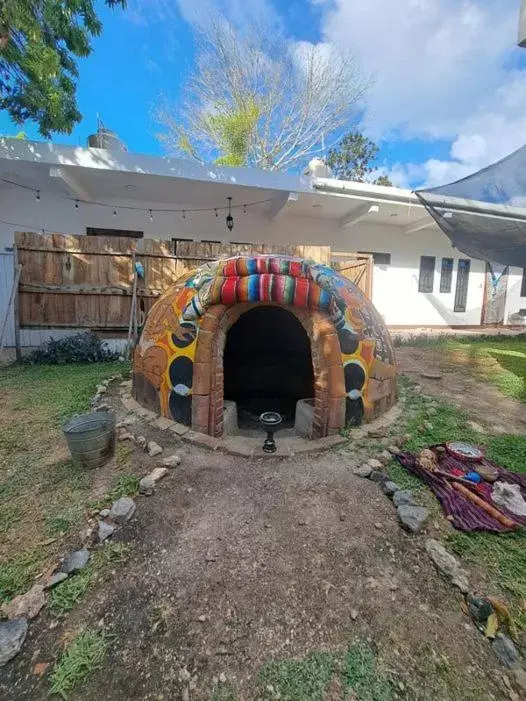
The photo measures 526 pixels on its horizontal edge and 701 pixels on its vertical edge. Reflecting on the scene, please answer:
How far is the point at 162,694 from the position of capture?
1334 mm

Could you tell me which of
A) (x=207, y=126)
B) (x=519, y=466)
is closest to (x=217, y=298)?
(x=519, y=466)

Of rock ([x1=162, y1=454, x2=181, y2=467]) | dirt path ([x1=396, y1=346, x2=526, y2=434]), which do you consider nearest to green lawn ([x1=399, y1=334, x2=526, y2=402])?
dirt path ([x1=396, y1=346, x2=526, y2=434])

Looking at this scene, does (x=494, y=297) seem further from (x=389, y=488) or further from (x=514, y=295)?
(x=389, y=488)

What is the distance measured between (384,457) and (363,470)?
1.19 ft

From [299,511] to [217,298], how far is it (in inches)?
81.8

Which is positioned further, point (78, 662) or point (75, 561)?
point (75, 561)

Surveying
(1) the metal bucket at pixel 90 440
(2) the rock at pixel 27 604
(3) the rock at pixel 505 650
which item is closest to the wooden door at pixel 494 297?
(3) the rock at pixel 505 650

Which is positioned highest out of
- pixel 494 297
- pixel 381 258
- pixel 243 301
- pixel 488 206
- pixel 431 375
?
pixel 381 258

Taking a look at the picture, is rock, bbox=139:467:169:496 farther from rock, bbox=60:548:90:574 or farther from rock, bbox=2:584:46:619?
rock, bbox=2:584:46:619

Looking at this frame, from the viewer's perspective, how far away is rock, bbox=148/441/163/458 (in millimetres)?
3080

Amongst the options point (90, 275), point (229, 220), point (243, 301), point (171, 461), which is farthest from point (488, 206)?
point (90, 275)

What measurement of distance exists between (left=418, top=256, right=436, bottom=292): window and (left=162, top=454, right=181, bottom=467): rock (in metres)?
11.4

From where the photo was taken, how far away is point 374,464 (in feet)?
9.67

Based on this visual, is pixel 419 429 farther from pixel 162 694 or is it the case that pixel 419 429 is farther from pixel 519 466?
pixel 162 694
